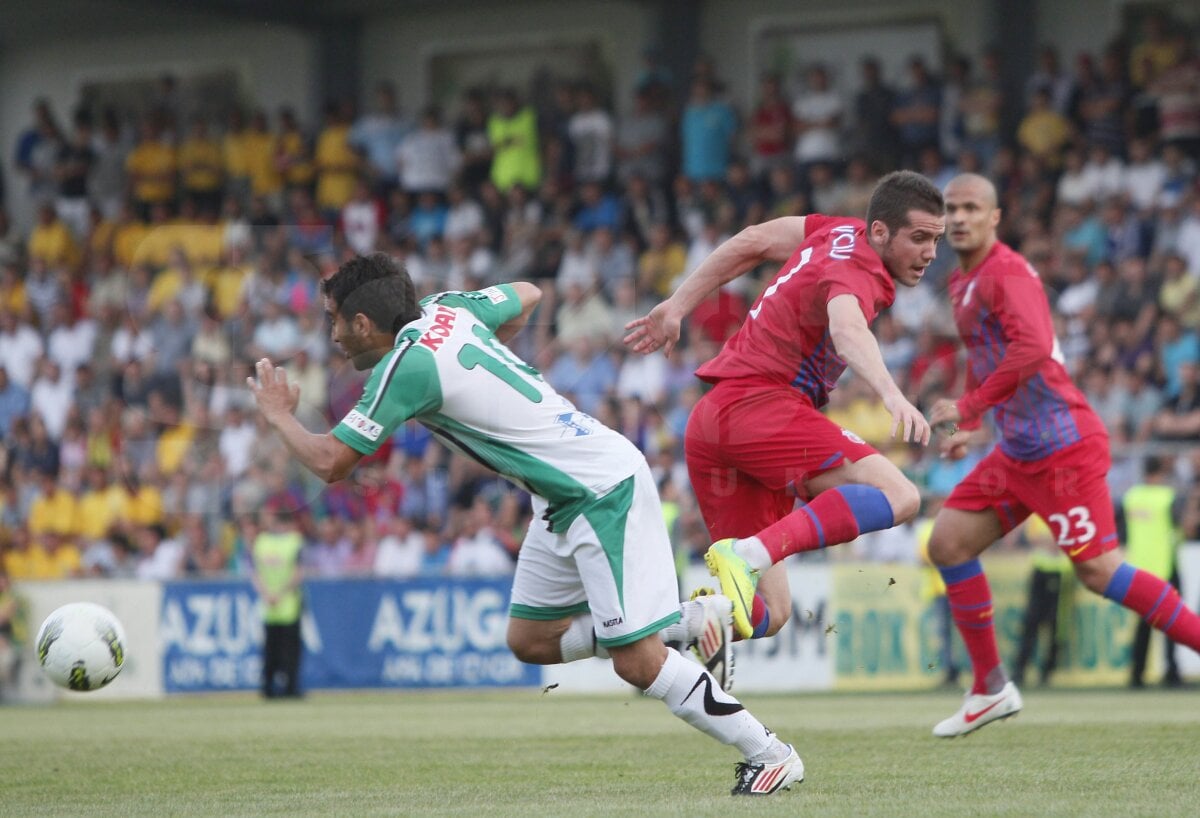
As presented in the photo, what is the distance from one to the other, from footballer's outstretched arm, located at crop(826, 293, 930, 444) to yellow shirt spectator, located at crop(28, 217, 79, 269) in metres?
19.5

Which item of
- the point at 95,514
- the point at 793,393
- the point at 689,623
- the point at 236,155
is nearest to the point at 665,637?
the point at 689,623

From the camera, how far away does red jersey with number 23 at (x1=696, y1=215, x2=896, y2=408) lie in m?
7.80

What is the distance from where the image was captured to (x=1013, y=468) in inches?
373

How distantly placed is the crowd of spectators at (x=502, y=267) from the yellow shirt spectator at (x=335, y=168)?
44 mm

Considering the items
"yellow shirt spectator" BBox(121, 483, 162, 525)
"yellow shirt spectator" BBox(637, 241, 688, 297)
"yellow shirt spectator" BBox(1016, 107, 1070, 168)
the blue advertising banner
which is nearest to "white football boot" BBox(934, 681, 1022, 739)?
the blue advertising banner

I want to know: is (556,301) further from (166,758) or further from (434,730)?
(166,758)

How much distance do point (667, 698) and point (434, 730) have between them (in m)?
4.66

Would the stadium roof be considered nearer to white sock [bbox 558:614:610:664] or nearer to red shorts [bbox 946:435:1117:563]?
red shorts [bbox 946:435:1117:563]

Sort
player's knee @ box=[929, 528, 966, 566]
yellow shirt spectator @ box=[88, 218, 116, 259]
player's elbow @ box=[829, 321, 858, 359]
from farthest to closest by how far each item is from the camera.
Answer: yellow shirt spectator @ box=[88, 218, 116, 259], player's knee @ box=[929, 528, 966, 566], player's elbow @ box=[829, 321, 858, 359]

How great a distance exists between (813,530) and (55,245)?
65.7 ft

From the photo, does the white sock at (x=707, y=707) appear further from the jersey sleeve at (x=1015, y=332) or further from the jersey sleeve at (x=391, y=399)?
the jersey sleeve at (x=1015, y=332)

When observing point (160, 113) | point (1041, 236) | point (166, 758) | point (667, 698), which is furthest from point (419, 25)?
point (667, 698)

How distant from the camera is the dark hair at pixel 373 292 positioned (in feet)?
23.1

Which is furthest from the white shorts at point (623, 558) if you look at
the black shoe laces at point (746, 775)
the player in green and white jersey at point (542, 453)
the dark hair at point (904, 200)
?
the dark hair at point (904, 200)
